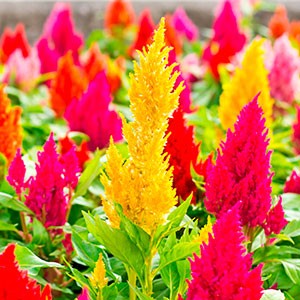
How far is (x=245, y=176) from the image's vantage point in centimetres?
229

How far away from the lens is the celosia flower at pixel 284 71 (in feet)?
14.0

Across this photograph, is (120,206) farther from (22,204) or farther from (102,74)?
(102,74)

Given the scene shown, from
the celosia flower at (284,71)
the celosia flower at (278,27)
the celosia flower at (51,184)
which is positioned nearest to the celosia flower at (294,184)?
Answer: the celosia flower at (51,184)

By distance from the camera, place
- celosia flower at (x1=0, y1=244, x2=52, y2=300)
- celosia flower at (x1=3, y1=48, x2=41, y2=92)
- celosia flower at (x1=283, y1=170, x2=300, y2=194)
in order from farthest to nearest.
Answer: 1. celosia flower at (x1=3, y1=48, x2=41, y2=92)
2. celosia flower at (x1=283, y1=170, x2=300, y2=194)
3. celosia flower at (x1=0, y1=244, x2=52, y2=300)

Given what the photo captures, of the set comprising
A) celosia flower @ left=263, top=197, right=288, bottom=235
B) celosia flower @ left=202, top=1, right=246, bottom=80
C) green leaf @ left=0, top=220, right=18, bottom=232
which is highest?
celosia flower @ left=202, top=1, right=246, bottom=80

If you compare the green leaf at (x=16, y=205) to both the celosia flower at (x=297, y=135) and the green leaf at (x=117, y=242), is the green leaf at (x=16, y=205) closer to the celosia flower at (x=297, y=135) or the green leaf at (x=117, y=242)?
the green leaf at (x=117, y=242)

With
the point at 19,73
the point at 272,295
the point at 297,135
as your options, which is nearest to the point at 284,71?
the point at 297,135

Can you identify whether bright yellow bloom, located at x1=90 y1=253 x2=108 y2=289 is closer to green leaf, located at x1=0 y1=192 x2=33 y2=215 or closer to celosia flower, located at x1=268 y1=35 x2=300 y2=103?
green leaf, located at x1=0 y1=192 x2=33 y2=215

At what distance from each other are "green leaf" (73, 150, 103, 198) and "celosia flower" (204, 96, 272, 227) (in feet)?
1.71

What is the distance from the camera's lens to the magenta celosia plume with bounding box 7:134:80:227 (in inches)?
97.5

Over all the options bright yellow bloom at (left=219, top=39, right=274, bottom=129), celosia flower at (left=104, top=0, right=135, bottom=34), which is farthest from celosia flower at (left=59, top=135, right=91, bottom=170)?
celosia flower at (left=104, top=0, right=135, bottom=34)

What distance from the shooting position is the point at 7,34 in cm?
521

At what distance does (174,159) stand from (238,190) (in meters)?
0.33

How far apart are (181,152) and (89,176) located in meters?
0.35
